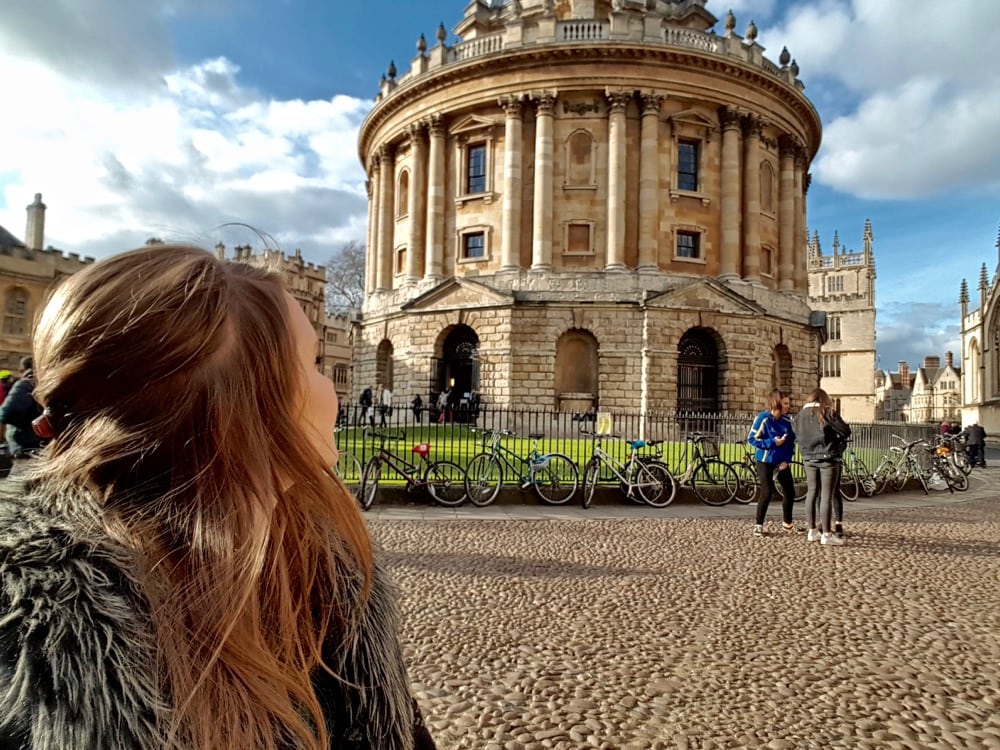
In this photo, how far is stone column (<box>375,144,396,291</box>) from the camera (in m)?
32.1

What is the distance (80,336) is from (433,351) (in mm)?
26375

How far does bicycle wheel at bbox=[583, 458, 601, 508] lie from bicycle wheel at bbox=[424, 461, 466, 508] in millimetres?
2089

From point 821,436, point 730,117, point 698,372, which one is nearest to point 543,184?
point 730,117

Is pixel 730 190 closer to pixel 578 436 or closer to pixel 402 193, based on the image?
pixel 402 193

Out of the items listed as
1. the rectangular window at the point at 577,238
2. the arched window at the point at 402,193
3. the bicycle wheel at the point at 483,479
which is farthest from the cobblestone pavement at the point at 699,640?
the arched window at the point at 402,193

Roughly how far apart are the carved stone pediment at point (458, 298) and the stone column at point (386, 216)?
4.87 meters

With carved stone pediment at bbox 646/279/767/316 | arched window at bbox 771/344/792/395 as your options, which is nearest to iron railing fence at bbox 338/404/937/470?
carved stone pediment at bbox 646/279/767/316

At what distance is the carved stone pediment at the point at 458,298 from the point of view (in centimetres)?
2594

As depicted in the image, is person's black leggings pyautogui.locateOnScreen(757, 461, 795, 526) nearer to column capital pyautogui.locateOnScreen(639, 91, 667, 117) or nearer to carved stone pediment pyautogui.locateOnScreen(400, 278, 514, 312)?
carved stone pediment pyautogui.locateOnScreen(400, 278, 514, 312)

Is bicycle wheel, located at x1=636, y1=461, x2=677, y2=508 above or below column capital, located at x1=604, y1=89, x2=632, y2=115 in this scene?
below

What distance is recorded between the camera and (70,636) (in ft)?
2.59

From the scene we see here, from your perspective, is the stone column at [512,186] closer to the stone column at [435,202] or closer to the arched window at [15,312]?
the stone column at [435,202]

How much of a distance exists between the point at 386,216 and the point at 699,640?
99.7 feet

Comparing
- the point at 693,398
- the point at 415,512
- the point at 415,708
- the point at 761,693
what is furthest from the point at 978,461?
the point at 415,708
